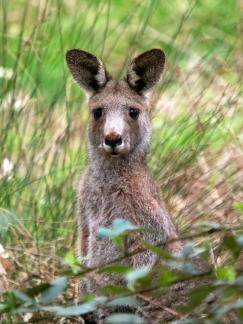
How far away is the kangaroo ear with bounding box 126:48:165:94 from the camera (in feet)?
18.8

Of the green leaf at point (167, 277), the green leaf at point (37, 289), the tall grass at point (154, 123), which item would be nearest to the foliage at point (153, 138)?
the tall grass at point (154, 123)

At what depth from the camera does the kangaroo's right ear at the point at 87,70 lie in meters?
5.73

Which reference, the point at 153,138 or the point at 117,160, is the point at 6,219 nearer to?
the point at 117,160

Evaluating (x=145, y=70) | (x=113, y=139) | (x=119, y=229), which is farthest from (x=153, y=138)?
(x=119, y=229)

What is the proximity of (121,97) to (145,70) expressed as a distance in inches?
9.2

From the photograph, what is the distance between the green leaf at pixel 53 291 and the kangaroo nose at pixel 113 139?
7.67 feet

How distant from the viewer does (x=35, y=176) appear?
6.64 meters

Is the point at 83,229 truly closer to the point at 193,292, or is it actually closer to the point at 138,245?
the point at 138,245

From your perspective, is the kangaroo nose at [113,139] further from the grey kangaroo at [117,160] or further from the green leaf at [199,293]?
the green leaf at [199,293]

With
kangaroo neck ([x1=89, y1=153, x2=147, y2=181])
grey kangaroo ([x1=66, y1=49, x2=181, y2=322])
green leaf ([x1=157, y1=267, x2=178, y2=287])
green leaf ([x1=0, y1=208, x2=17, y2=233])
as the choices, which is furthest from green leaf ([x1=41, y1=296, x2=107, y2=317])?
kangaroo neck ([x1=89, y1=153, x2=147, y2=181])

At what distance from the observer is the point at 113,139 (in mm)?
5316

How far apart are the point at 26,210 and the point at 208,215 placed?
109 centimetres

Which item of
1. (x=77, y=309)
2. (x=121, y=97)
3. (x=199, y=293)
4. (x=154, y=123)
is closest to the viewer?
(x=199, y=293)

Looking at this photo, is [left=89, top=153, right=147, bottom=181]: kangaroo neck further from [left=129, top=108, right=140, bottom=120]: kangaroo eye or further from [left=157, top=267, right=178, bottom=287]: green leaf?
[left=157, top=267, right=178, bottom=287]: green leaf
